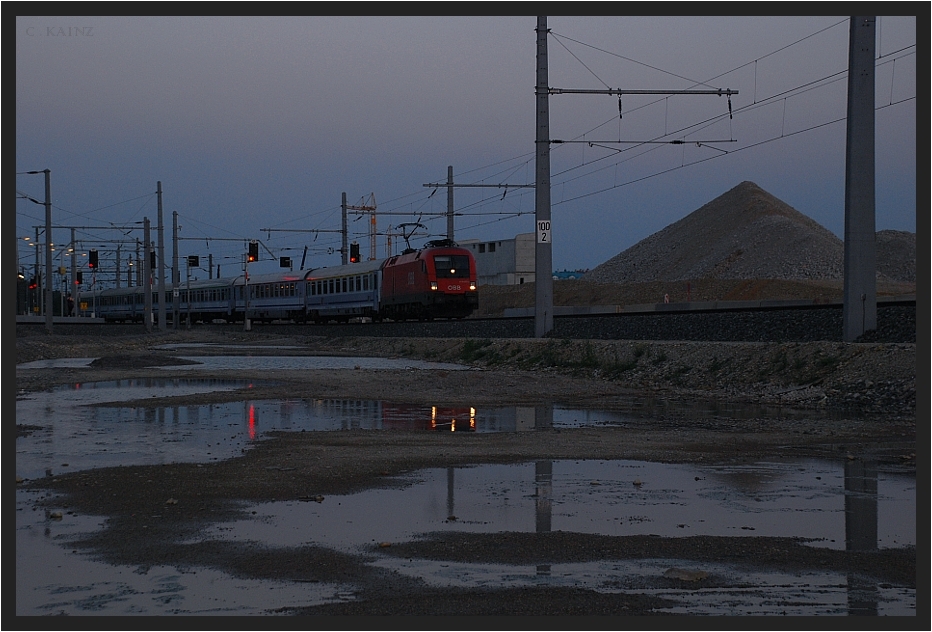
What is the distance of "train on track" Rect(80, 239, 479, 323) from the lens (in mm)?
52844

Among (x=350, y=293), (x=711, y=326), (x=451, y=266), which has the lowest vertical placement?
(x=711, y=326)

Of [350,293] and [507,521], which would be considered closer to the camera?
[507,521]

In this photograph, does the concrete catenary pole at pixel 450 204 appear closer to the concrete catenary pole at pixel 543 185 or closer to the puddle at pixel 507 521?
the concrete catenary pole at pixel 543 185

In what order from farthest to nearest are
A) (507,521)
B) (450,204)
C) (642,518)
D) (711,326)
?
1. (450,204)
2. (711,326)
3. (642,518)
4. (507,521)

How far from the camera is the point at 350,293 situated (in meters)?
64.8

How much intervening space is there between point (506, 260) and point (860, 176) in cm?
10559

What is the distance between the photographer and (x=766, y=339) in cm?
2883

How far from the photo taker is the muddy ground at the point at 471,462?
660 cm

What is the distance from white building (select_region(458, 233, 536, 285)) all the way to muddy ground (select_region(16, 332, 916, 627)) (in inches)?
3929

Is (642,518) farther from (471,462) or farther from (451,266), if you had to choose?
(451,266)

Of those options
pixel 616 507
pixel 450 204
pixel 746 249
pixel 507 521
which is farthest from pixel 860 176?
pixel 746 249

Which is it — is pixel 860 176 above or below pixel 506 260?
below

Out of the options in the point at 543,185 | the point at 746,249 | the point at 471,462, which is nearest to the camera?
the point at 471,462

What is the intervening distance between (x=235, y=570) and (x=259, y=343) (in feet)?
166
